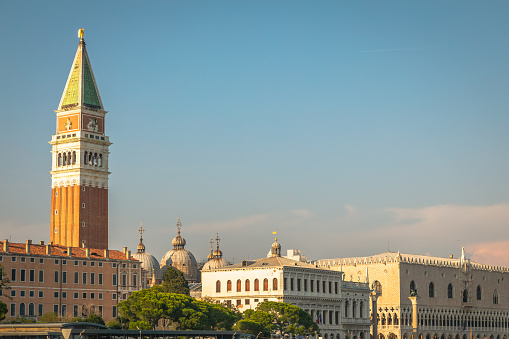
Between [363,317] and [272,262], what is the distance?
17532 mm

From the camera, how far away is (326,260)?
143 metres

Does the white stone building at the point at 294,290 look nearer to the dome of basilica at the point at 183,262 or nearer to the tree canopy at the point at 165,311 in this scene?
the tree canopy at the point at 165,311

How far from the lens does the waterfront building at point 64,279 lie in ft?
314

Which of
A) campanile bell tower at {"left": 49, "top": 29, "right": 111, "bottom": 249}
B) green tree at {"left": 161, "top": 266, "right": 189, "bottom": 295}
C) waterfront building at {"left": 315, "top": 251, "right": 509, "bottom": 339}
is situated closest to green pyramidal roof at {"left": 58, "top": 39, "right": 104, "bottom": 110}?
campanile bell tower at {"left": 49, "top": 29, "right": 111, "bottom": 249}

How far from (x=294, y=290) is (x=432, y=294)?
133 feet

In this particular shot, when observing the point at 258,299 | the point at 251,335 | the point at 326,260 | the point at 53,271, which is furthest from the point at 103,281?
the point at 326,260

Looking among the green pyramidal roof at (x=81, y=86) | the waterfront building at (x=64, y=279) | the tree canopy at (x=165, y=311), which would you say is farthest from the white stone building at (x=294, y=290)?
the green pyramidal roof at (x=81, y=86)

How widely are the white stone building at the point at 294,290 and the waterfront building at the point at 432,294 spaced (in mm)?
5096

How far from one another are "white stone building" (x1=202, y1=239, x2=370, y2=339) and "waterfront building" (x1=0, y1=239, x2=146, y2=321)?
34.2 ft

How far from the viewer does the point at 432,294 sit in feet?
455

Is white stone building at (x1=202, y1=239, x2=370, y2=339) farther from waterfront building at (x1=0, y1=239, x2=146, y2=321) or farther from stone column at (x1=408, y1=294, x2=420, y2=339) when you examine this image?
stone column at (x1=408, y1=294, x2=420, y2=339)

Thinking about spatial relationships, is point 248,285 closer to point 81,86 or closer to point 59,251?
point 59,251

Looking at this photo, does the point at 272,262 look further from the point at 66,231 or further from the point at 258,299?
the point at 66,231

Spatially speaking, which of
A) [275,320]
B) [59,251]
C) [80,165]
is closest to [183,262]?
[80,165]
